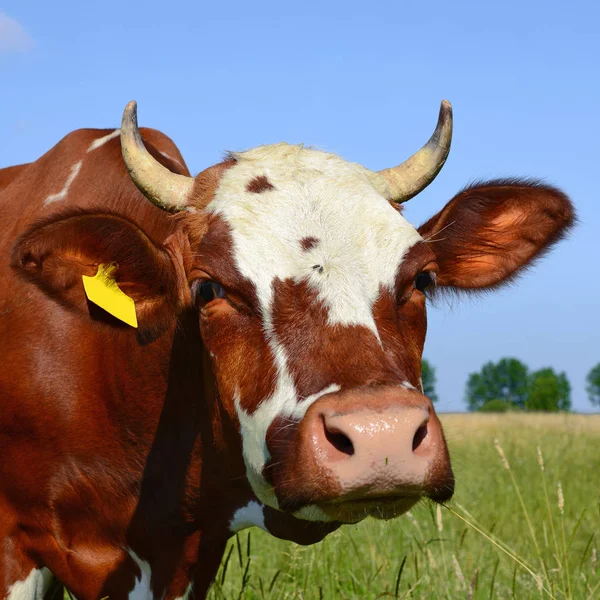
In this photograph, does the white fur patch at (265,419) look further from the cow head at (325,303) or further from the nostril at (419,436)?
the nostril at (419,436)

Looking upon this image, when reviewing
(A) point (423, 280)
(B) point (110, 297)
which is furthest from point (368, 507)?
(B) point (110, 297)

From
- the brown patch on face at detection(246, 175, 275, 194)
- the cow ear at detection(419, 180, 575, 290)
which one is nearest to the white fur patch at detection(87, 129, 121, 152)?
the brown patch on face at detection(246, 175, 275, 194)

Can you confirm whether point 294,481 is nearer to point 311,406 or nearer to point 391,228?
point 311,406

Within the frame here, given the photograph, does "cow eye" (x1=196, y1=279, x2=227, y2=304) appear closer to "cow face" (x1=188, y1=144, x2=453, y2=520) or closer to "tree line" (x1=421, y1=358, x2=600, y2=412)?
"cow face" (x1=188, y1=144, x2=453, y2=520)

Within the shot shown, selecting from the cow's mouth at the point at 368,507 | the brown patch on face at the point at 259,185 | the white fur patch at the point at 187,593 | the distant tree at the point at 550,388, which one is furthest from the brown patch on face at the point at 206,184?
the distant tree at the point at 550,388

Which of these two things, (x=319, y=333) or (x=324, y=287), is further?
(x=324, y=287)

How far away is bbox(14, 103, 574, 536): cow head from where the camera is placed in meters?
3.17

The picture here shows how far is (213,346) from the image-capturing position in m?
4.09

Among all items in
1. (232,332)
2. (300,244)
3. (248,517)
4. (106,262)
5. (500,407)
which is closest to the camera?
(300,244)

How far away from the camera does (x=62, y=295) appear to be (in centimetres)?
466

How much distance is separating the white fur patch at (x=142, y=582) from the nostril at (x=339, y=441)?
2412mm

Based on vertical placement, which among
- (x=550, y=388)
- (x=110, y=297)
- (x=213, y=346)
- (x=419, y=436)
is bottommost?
(x=419, y=436)

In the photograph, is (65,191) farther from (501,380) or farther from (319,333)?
(501,380)

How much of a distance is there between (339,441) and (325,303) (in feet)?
2.16
